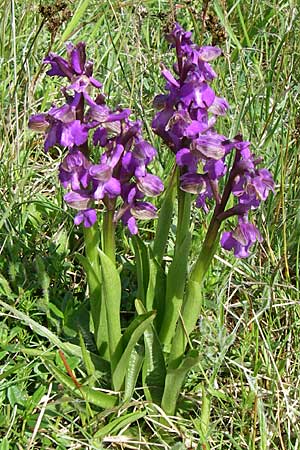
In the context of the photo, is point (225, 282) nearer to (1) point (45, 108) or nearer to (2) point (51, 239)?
(2) point (51, 239)

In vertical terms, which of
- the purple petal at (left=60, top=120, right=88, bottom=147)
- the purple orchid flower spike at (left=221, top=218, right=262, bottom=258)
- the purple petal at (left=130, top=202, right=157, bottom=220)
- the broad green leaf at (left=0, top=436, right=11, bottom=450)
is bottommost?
the broad green leaf at (left=0, top=436, right=11, bottom=450)

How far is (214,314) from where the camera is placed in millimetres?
1747

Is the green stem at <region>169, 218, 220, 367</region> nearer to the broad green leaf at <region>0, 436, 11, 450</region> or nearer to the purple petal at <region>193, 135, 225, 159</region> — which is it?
the purple petal at <region>193, 135, 225, 159</region>

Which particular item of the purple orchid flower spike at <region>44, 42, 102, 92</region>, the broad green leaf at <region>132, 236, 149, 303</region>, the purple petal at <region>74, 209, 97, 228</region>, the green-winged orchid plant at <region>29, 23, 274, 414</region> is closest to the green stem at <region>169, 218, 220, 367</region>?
the green-winged orchid plant at <region>29, 23, 274, 414</region>

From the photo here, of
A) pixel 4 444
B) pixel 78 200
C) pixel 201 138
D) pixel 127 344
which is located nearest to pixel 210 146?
pixel 201 138

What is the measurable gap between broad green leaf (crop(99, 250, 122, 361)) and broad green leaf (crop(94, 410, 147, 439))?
124 mm

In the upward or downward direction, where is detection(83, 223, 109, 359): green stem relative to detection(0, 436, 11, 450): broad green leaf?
upward

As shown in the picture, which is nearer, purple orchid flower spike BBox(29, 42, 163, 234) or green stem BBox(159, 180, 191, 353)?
purple orchid flower spike BBox(29, 42, 163, 234)

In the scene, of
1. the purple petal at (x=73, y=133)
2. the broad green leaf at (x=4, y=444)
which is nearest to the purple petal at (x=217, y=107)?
the purple petal at (x=73, y=133)

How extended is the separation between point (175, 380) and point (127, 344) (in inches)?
4.8

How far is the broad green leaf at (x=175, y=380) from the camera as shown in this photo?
4.42 feet

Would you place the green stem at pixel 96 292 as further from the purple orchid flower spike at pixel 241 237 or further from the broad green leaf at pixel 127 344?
the purple orchid flower spike at pixel 241 237

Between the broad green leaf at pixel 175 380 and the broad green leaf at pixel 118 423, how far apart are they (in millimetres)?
55

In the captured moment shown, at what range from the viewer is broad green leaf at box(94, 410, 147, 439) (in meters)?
1.44
